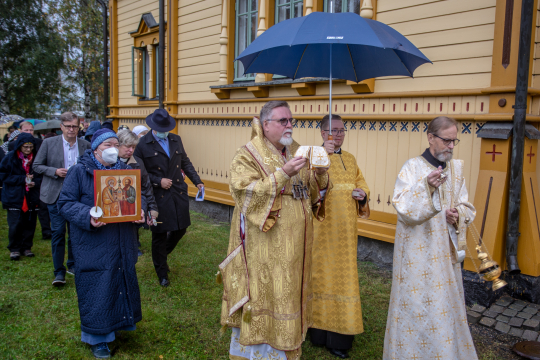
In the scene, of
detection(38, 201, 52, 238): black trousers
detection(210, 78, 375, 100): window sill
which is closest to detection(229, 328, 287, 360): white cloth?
detection(210, 78, 375, 100): window sill

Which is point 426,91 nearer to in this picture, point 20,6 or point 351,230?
point 351,230

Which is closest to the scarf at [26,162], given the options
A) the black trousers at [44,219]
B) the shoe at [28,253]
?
the black trousers at [44,219]

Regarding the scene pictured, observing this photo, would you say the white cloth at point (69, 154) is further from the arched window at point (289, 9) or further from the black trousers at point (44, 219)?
the arched window at point (289, 9)

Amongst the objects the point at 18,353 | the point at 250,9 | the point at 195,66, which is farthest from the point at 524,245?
the point at 195,66

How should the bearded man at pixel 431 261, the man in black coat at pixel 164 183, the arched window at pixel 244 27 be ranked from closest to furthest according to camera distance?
the bearded man at pixel 431 261
the man in black coat at pixel 164 183
the arched window at pixel 244 27

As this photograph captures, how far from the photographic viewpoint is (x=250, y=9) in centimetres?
822

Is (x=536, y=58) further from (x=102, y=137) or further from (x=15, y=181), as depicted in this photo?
(x=15, y=181)

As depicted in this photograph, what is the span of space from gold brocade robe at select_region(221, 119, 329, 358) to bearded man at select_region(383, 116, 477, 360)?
0.69m

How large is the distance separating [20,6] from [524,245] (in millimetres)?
26312

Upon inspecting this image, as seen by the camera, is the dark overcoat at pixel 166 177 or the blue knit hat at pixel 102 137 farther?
the dark overcoat at pixel 166 177

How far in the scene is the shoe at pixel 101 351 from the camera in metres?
3.44

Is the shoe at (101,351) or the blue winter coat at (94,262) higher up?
the blue winter coat at (94,262)

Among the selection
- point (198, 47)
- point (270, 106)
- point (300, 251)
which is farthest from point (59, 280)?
point (198, 47)

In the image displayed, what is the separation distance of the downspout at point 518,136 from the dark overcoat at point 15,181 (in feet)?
20.5
